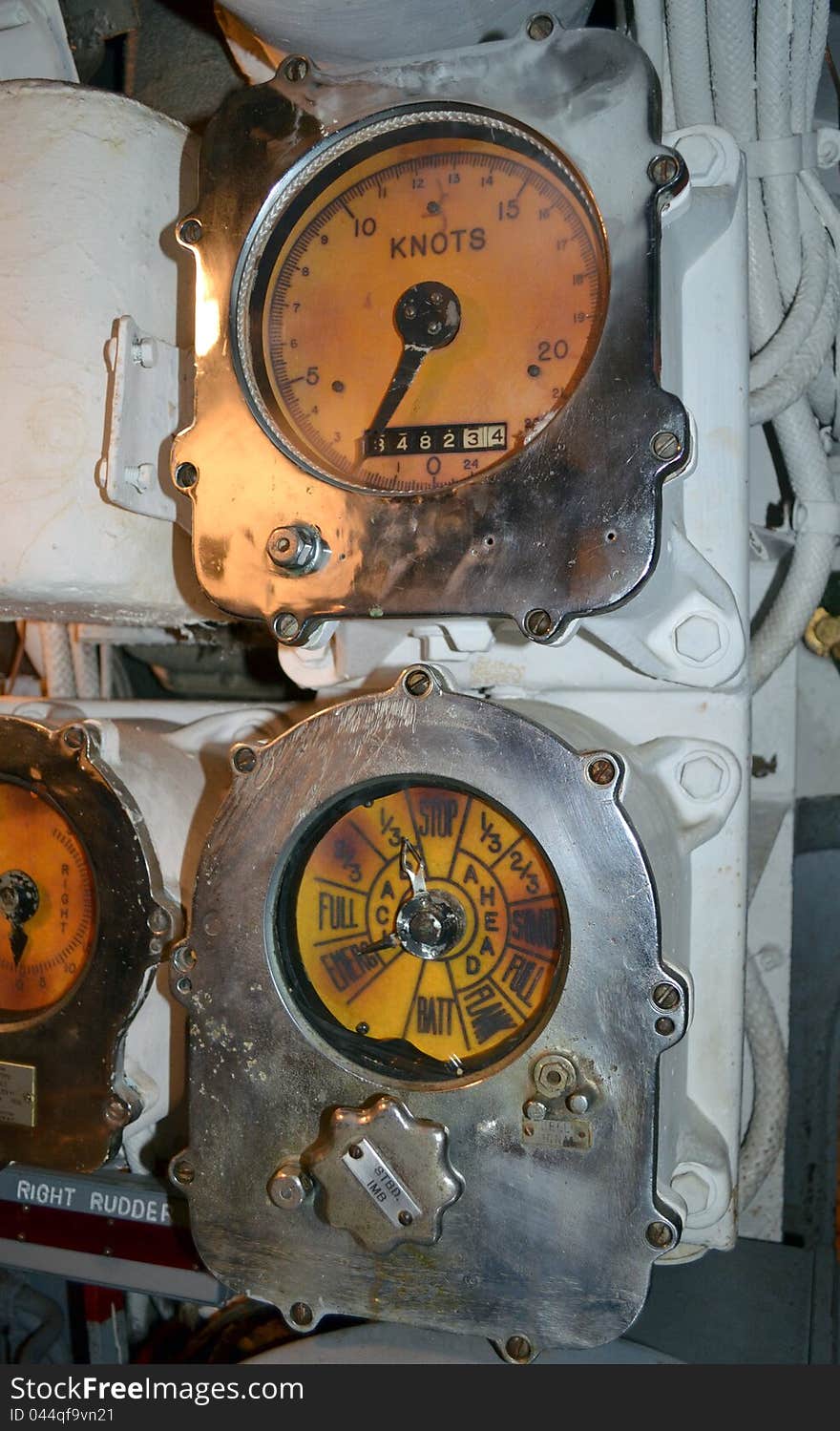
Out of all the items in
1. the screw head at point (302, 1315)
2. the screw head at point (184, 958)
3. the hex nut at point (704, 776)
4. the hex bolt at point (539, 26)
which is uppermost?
the hex bolt at point (539, 26)

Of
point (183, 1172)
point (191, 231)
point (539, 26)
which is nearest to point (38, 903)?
point (183, 1172)

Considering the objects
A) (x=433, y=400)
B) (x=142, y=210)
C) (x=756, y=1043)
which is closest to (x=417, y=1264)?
(x=756, y=1043)

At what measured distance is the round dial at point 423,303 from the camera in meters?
0.95

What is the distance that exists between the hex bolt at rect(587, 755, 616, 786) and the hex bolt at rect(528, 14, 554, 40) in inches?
24.2

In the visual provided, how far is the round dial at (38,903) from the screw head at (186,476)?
36cm

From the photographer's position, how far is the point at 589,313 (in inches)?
37.1

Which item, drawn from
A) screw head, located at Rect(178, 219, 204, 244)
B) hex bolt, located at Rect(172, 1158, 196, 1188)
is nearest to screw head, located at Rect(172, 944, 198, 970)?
hex bolt, located at Rect(172, 1158, 196, 1188)

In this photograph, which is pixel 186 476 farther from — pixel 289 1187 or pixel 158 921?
pixel 289 1187

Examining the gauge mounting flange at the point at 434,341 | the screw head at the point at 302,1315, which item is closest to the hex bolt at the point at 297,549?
the gauge mounting flange at the point at 434,341

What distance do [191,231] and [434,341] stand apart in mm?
273

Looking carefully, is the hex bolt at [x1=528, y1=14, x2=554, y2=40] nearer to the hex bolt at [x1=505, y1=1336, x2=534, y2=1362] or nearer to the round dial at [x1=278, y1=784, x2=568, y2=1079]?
the round dial at [x1=278, y1=784, x2=568, y2=1079]

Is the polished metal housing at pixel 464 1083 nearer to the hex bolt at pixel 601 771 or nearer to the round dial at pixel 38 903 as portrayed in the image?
the hex bolt at pixel 601 771

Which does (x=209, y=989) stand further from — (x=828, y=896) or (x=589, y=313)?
(x=828, y=896)

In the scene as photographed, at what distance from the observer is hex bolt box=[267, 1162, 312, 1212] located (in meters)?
0.93
